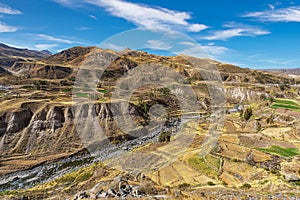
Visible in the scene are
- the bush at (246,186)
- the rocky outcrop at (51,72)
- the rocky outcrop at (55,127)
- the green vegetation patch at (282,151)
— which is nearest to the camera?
the bush at (246,186)

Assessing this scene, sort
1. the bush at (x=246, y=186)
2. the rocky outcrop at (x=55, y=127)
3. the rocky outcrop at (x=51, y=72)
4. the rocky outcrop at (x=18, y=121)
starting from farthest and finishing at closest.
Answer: the rocky outcrop at (x=51, y=72)
the rocky outcrop at (x=18, y=121)
the rocky outcrop at (x=55, y=127)
the bush at (x=246, y=186)

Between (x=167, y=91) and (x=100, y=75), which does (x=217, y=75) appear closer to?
(x=167, y=91)

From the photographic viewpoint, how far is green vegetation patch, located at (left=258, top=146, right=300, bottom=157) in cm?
3379

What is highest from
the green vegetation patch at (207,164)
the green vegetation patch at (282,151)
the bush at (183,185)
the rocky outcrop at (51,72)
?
the rocky outcrop at (51,72)

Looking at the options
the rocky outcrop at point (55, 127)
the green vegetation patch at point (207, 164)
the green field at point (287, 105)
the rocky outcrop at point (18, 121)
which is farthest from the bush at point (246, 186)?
the rocky outcrop at point (18, 121)

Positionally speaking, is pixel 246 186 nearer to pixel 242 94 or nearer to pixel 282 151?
pixel 282 151

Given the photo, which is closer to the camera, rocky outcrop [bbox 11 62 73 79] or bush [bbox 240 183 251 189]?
bush [bbox 240 183 251 189]

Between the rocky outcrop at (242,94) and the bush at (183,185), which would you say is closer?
the bush at (183,185)

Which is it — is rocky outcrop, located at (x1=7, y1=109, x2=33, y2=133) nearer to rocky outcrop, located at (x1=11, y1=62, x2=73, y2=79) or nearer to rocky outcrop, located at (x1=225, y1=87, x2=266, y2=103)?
rocky outcrop, located at (x1=11, y1=62, x2=73, y2=79)

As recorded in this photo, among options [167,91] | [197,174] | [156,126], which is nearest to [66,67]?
[167,91]

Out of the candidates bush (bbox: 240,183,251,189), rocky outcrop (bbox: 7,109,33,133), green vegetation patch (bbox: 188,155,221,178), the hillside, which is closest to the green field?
the hillside

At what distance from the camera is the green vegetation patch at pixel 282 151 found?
1330 inches

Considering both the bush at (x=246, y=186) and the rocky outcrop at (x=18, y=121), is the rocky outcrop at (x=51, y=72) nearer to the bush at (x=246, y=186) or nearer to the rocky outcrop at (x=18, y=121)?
the rocky outcrop at (x=18, y=121)

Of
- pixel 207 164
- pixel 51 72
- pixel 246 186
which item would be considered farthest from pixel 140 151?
pixel 51 72
